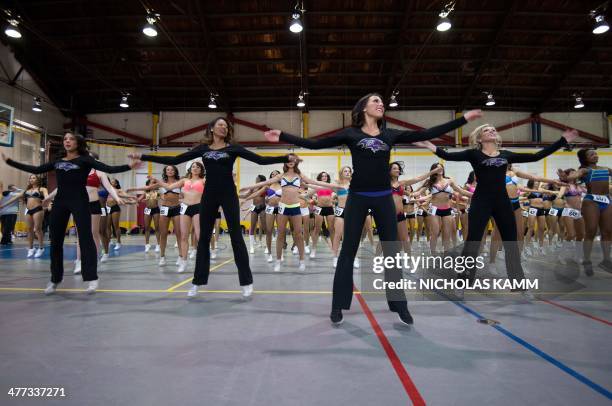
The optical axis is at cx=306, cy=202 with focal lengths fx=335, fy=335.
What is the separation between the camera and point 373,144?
10.7 ft

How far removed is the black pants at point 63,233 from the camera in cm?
458

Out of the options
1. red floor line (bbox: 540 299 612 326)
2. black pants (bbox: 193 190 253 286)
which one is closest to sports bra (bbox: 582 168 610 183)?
red floor line (bbox: 540 299 612 326)

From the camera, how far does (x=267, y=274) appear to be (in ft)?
20.9

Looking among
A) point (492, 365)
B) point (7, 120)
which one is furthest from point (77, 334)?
point (7, 120)

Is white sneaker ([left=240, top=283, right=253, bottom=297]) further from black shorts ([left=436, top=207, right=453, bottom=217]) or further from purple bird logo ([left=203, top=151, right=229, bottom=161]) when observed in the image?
black shorts ([left=436, top=207, right=453, bottom=217])

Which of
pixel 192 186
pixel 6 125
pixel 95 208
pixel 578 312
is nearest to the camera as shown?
pixel 578 312

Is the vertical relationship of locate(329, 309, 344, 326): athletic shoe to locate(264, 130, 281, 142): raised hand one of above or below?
below

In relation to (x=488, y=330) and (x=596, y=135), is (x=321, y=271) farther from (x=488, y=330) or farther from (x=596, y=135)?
(x=596, y=135)

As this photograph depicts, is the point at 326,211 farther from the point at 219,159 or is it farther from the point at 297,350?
the point at 297,350

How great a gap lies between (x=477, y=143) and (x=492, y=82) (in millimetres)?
18074

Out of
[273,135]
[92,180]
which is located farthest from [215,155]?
[92,180]

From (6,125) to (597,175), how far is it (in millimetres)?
19016

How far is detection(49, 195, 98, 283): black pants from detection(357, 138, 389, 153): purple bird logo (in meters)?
3.95

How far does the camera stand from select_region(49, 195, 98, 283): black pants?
180 inches
